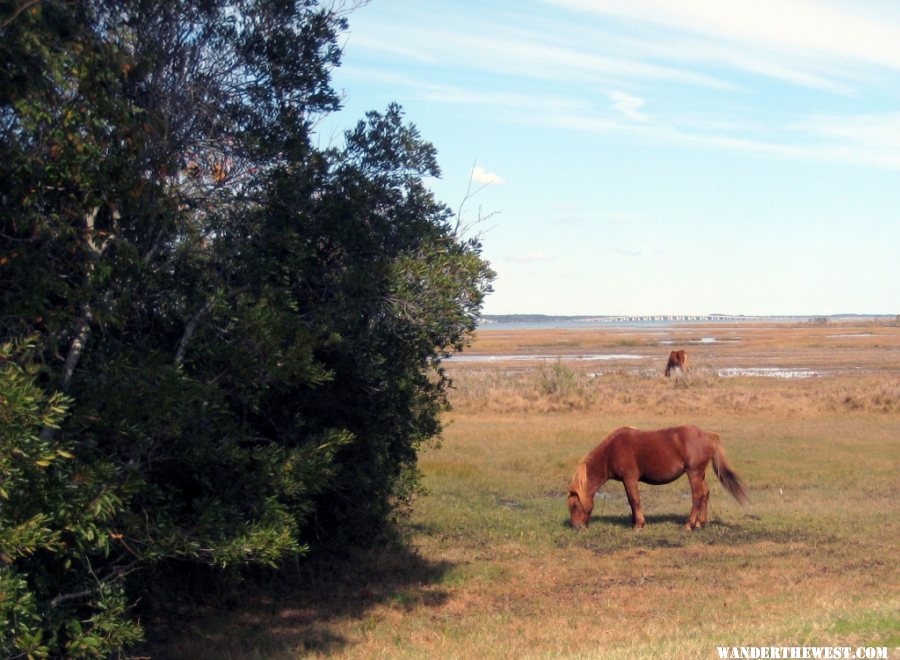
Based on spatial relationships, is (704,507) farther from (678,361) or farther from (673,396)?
(678,361)

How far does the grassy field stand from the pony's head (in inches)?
13.3

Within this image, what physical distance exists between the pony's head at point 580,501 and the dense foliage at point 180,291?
5.09 m

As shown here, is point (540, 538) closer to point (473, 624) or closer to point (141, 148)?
point (473, 624)

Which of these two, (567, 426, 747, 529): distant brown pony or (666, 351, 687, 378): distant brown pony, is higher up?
(666, 351, 687, 378): distant brown pony

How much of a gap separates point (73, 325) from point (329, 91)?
3.77 meters

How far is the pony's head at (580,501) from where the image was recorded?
48.7 feet

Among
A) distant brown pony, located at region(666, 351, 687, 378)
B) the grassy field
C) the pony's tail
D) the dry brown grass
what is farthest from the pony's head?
distant brown pony, located at region(666, 351, 687, 378)

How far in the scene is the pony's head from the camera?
48.7 ft

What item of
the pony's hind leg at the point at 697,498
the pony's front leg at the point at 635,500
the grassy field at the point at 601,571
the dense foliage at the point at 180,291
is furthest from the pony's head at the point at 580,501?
the dense foliage at the point at 180,291

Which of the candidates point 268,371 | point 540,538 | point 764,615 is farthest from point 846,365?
point 268,371

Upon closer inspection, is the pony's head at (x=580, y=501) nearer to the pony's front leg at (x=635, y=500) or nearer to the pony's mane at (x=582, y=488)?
the pony's mane at (x=582, y=488)

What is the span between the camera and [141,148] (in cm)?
704

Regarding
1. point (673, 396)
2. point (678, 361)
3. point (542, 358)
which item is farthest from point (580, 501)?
point (542, 358)

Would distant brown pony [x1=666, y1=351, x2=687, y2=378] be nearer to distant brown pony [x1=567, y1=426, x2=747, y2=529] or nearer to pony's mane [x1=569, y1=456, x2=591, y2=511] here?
distant brown pony [x1=567, y1=426, x2=747, y2=529]
